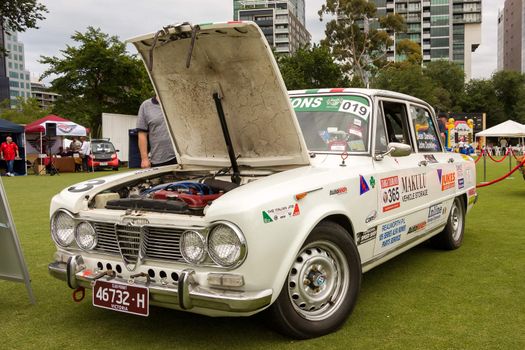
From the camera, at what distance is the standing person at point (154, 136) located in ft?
17.4

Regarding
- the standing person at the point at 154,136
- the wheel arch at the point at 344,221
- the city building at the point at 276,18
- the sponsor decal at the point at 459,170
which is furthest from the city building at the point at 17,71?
the wheel arch at the point at 344,221

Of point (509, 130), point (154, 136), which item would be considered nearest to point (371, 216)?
point (154, 136)

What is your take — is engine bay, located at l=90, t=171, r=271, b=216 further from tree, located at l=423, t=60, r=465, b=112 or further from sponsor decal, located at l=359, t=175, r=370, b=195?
tree, located at l=423, t=60, r=465, b=112

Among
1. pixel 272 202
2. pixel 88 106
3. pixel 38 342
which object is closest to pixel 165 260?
pixel 272 202

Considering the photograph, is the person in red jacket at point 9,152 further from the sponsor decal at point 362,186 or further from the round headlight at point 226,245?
the round headlight at point 226,245

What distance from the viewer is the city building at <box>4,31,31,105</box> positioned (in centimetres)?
12912

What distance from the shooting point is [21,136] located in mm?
20562

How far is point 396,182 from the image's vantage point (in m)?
3.93

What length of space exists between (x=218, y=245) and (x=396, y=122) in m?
2.59

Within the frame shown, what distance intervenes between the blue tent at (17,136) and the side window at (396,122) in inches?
756

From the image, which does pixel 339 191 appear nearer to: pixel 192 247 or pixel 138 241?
pixel 192 247

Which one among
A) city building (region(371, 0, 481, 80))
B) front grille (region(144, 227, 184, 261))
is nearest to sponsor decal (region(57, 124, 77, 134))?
front grille (region(144, 227, 184, 261))

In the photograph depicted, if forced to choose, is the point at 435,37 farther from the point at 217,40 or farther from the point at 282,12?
the point at 217,40

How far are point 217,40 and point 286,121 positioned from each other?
74 cm
